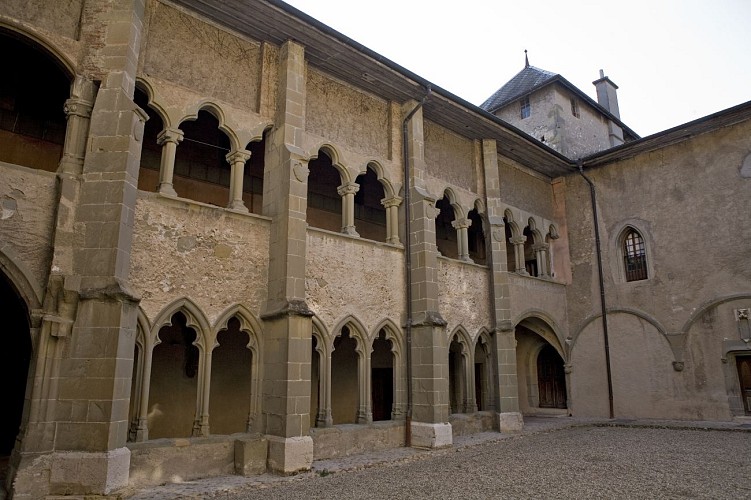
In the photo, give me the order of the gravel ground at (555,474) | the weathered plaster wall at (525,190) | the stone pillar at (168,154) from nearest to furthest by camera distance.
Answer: the gravel ground at (555,474) → the stone pillar at (168,154) → the weathered plaster wall at (525,190)

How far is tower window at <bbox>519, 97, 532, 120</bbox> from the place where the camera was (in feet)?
67.9

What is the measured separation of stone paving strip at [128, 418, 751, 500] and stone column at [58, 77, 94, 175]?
4629mm

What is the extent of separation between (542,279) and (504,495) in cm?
1006

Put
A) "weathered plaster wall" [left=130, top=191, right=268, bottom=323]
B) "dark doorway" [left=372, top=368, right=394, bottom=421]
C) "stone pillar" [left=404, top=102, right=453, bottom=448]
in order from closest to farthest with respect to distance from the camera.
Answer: "weathered plaster wall" [left=130, top=191, right=268, bottom=323] < "stone pillar" [left=404, top=102, right=453, bottom=448] < "dark doorway" [left=372, top=368, right=394, bottom=421]

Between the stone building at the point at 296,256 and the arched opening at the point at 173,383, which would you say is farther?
the arched opening at the point at 173,383

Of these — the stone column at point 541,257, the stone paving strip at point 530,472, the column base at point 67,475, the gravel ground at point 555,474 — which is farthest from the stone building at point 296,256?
the gravel ground at point 555,474

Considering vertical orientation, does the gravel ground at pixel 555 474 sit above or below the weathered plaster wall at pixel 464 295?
below

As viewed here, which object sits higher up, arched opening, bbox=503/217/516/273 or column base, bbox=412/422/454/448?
arched opening, bbox=503/217/516/273

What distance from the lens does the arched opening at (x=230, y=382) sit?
11438 mm

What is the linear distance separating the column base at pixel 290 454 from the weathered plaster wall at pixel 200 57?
20.1 feet

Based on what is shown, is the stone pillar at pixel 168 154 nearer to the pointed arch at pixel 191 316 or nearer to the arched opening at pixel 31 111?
the pointed arch at pixel 191 316

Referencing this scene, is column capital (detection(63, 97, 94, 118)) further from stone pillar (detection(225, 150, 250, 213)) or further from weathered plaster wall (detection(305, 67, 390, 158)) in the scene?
weathered plaster wall (detection(305, 67, 390, 158))

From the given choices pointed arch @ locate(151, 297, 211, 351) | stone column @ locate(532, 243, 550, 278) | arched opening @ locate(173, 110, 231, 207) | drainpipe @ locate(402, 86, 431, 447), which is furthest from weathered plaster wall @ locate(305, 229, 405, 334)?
stone column @ locate(532, 243, 550, 278)

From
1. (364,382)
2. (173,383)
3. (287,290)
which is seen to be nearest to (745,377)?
(364,382)
